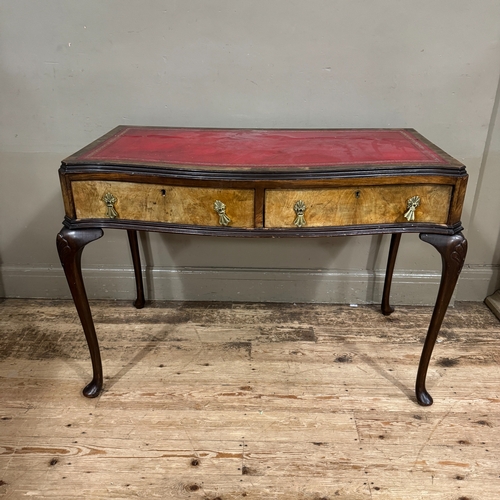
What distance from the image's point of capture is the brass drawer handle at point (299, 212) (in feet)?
4.71

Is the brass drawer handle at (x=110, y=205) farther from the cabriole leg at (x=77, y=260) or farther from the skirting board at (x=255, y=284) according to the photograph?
the skirting board at (x=255, y=284)

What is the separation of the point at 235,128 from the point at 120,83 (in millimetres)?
540

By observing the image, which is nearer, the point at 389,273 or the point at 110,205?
the point at 110,205

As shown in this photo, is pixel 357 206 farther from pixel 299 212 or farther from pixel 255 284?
pixel 255 284

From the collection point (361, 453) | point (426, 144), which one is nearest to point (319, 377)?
point (361, 453)

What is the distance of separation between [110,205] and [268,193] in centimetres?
51

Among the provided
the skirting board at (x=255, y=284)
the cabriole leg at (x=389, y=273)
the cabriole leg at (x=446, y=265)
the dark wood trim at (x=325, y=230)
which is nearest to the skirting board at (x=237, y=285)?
the skirting board at (x=255, y=284)

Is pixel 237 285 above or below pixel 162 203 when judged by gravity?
below

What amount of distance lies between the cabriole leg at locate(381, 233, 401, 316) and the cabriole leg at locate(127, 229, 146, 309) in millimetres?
1183

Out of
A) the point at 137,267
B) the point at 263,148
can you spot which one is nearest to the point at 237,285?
the point at 137,267

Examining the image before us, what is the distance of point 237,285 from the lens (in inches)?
93.4

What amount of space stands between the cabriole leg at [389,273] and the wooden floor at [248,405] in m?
0.05

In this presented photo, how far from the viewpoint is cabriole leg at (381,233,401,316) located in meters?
2.13

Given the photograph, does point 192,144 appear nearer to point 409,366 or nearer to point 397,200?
point 397,200
